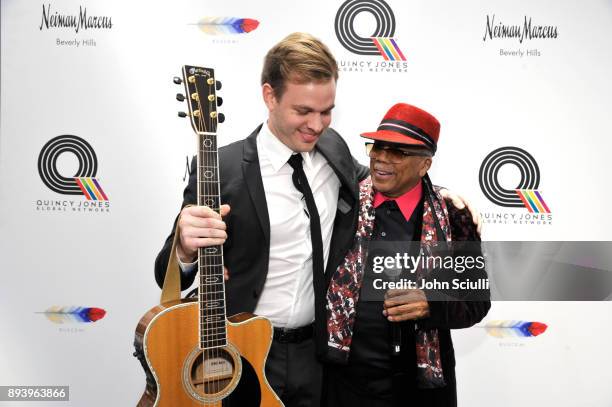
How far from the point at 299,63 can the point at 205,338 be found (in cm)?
110

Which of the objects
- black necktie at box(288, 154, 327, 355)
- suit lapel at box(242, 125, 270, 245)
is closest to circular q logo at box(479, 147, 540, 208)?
black necktie at box(288, 154, 327, 355)

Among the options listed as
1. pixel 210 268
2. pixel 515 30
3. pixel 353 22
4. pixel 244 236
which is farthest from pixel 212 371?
pixel 515 30

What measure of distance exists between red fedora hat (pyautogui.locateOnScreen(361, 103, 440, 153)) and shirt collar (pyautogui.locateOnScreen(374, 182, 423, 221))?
7.1 inches

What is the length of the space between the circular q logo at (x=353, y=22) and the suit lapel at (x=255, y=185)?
1251 mm

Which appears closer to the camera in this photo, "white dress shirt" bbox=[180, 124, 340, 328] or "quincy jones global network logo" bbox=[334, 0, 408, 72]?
"white dress shirt" bbox=[180, 124, 340, 328]

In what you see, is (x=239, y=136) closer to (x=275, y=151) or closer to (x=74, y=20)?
(x=275, y=151)

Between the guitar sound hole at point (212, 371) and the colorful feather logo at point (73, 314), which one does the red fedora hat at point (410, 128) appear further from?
the colorful feather logo at point (73, 314)

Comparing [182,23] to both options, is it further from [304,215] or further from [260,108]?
[304,215]

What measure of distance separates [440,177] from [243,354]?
175 cm

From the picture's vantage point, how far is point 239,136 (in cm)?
305

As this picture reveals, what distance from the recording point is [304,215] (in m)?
2.07

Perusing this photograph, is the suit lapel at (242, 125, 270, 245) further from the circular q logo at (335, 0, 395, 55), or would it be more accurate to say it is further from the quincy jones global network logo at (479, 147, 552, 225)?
the quincy jones global network logo at (479, 147, 552, 225)

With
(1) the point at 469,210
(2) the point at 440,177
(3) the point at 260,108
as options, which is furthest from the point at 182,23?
(1) the point at 469,210

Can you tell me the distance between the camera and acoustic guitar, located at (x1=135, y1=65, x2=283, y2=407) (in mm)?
1727
